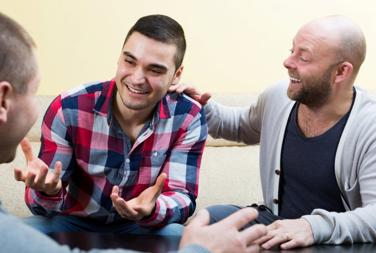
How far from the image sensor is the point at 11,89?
94 cm

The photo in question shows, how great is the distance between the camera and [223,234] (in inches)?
38.4

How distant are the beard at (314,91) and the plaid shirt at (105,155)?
324mm

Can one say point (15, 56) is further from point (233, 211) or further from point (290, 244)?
point (233, 211)

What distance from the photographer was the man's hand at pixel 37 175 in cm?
138

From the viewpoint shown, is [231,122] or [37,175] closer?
[37,175]

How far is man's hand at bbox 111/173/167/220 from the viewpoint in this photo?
139cm

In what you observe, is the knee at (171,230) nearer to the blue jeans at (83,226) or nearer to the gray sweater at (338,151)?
the blue jeans at (83,226)

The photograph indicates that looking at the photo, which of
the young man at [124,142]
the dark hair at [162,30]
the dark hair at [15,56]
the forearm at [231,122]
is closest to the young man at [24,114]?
the dark hair at [15,56]

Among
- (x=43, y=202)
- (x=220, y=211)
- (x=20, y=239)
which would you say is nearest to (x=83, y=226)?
(x=43, y=202)

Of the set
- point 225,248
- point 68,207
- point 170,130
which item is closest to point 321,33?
point 170,130

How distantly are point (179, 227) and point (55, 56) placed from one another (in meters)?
1.28

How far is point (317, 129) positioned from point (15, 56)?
1046mm

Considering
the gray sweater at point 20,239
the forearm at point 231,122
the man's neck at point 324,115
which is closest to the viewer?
the gray sweater at point 20,239

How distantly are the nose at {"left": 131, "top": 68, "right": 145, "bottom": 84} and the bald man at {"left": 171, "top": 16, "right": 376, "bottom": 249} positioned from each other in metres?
0.16
